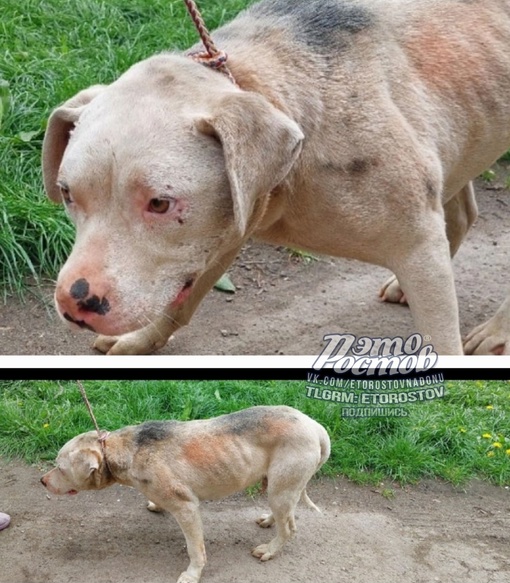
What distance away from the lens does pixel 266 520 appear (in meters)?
2.00

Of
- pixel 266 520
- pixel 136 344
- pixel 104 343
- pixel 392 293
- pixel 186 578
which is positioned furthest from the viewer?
pixel 392 293

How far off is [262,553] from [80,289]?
65cm

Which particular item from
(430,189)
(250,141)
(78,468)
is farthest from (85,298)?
(430,189)

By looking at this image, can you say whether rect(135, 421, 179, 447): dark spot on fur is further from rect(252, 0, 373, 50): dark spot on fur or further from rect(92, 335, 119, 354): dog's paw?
rect(92, 335, 119, 354): dog's paw

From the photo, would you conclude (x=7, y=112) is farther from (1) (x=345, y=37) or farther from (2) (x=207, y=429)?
(2) (x=207, y=429)

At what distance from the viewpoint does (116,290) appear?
2.15m

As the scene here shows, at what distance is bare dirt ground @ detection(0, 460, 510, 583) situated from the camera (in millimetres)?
1930

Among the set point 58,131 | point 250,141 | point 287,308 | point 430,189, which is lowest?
point 287,308

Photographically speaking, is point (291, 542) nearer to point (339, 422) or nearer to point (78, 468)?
point (339, 422)

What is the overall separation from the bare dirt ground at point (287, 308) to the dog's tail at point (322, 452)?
1.37 metres

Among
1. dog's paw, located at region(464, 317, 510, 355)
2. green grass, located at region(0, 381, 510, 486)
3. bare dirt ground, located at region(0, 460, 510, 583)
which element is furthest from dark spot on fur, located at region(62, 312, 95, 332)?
dog's paw, located at region(464, 317, 510, 355)

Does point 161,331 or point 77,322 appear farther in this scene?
point 161,331

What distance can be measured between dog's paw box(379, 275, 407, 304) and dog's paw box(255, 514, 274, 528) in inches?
76.3

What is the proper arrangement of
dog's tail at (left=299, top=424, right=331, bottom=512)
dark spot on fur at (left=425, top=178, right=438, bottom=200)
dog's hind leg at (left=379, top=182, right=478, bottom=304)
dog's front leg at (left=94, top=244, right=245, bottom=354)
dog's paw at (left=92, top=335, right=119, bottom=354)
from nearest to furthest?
dog's tail at (left=299, top=424, right=331, bottom=512) → dark spot on fur at (left=425, top=178, right=438, bottom=200) → dog's front leg at (left=94, top=244, right=245, bottom=354) → dog's paw at (left=92, top=335, right=119, bottom=354) → dog's hind leg at (left=379, top=182, right=478, bottom=304)
